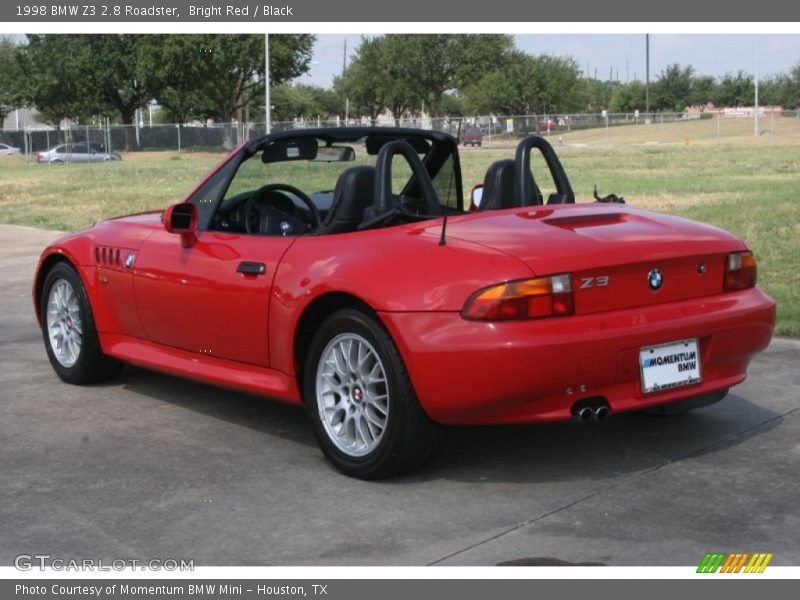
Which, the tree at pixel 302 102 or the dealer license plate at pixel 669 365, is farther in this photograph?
the tree at pixel 302 102

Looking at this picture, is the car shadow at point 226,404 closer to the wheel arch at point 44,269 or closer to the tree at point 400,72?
the wheel arch at point 44,269

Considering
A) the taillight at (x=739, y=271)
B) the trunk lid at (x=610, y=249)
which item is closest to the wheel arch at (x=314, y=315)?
the trunk lid at (x=610, y=249)

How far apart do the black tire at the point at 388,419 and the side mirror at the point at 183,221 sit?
1139 millimetres

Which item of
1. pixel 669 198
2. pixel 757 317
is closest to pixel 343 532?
pixel 757 317

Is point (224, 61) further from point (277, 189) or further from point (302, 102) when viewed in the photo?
point (277, 189)

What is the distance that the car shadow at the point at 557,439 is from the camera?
16.1ft

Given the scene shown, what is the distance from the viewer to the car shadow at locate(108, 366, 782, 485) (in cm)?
492

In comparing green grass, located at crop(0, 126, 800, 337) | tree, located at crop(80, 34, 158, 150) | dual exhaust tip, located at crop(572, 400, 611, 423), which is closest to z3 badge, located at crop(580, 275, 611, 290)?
dual exhaust tip, located at crop(572, 400, 611, 423)

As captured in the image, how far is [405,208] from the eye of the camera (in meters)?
5.38

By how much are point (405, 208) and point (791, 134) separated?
6058cm

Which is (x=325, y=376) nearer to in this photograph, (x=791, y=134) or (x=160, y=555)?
(x=160, y=555)

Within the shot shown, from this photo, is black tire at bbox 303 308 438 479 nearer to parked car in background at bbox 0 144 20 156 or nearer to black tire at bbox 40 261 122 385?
black tire at bbox 40 261 122 385

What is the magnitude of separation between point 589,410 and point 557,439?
92cm

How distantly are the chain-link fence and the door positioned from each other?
45329mm
